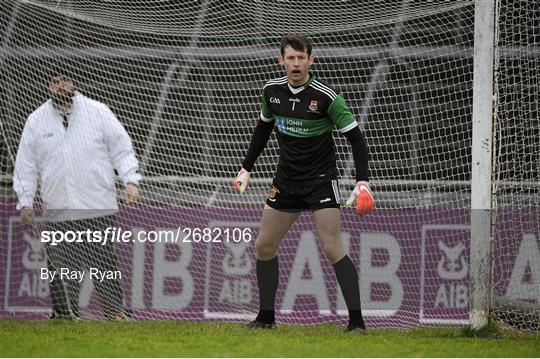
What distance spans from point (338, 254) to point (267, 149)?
3.55 metres

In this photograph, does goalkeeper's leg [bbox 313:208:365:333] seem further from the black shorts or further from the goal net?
the goal net

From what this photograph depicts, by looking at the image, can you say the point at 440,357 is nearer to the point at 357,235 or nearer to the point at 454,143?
the point at 357,235

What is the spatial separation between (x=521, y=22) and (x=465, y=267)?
2.03 m

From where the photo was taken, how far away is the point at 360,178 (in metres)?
6.61

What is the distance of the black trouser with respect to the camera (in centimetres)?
841

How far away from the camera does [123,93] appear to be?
1034cm

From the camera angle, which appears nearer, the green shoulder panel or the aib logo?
the green shoulder panel

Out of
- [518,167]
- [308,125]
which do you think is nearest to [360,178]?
[308,125]

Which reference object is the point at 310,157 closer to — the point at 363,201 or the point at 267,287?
the point at 363,201

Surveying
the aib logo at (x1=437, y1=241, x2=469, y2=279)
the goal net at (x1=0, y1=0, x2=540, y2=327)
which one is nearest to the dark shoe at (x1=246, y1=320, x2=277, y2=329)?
the goal net at (x1=0, y1=0, x2=540, y2=327)

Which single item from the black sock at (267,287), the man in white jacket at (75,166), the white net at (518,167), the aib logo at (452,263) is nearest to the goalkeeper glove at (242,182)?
the black sock at (267,287)

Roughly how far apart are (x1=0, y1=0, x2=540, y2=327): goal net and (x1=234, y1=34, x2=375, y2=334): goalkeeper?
5.03 ft

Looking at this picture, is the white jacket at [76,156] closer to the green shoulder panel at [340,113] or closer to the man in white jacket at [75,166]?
the man in white jacket at [75,166]

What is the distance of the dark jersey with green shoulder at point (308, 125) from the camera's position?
6.65m
